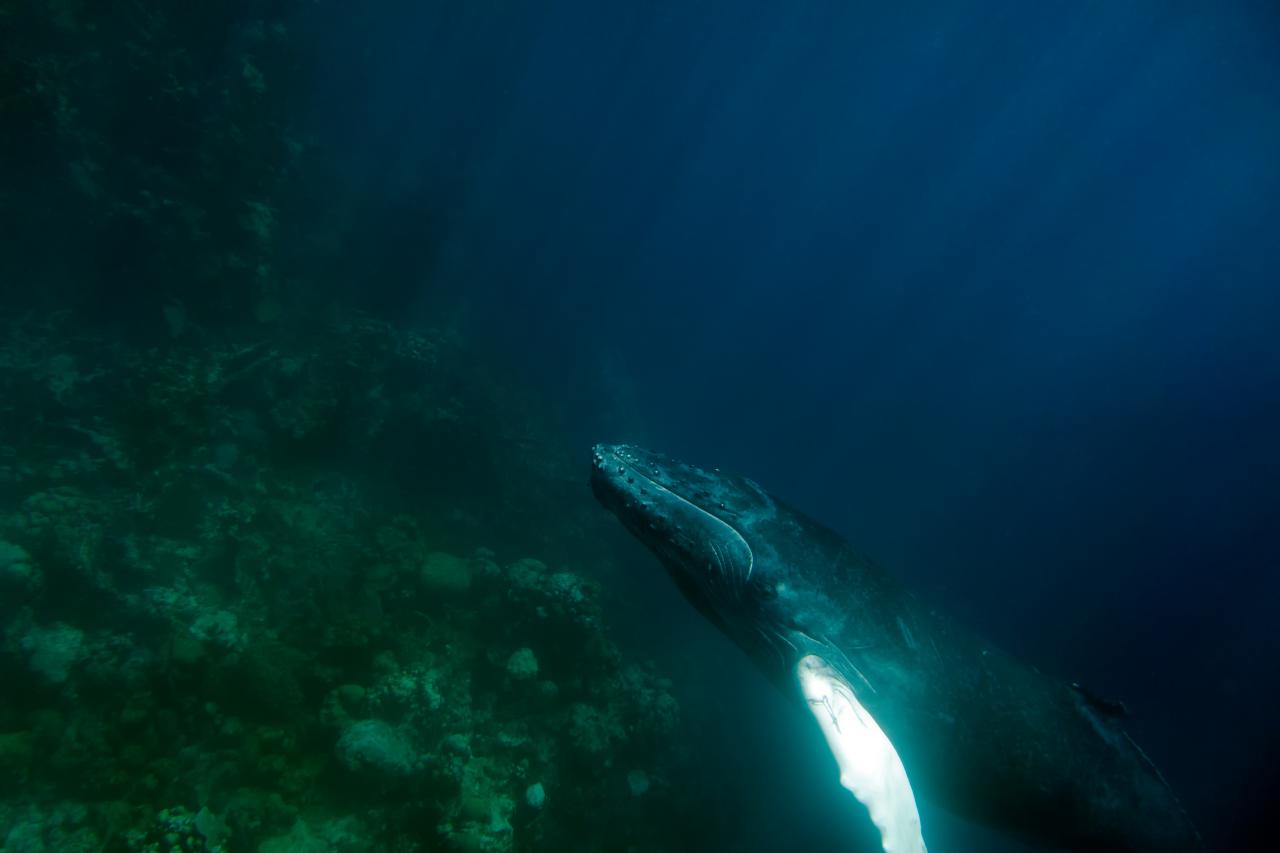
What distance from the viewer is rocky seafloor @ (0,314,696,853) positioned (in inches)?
239

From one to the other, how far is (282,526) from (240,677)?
3.27 metres

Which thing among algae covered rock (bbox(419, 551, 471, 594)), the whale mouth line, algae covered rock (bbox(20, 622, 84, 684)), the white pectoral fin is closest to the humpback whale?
the whale mouth line

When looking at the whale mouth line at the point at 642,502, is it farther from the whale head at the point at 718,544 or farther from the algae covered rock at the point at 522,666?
the algae covered rock at the point at 522,666

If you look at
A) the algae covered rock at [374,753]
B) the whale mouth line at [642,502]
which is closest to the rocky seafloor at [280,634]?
the algae covered rock at [374,753]

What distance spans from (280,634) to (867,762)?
8.00 m

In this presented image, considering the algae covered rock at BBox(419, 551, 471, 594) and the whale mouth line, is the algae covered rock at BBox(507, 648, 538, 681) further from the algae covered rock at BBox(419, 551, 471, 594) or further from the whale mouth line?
the whale mouth line

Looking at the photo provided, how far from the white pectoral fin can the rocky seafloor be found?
205 inches

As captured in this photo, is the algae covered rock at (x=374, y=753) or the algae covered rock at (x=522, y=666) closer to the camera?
the algae covered rock at (x=374, y=753)

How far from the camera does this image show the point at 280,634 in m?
7.54

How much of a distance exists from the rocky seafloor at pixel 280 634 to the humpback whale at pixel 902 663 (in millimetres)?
4863

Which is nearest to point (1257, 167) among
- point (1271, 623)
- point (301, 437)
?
point (1271, 623)

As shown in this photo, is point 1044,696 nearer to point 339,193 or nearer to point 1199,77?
point 339,193

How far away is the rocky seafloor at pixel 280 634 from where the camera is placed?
19.9 feet

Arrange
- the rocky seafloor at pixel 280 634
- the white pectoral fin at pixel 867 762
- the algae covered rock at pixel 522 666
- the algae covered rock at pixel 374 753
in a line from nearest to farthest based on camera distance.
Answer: the white pectoral fin at pixel 867 762, the rocky seafloor at pixel 280 634, the algae covered rock at pixel 374 753, the algae covered rock at pixel 522 666
